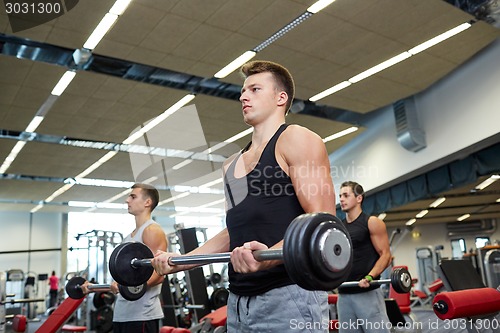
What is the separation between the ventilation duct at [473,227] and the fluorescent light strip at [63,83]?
38.9 feet

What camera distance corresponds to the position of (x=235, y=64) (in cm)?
521

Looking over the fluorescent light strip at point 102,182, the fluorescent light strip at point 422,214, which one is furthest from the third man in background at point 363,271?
the fluorescent light strip at point 422,214

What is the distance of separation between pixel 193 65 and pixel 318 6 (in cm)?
165

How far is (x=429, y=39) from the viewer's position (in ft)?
16.0

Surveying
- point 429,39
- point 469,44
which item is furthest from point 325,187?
point 469,44

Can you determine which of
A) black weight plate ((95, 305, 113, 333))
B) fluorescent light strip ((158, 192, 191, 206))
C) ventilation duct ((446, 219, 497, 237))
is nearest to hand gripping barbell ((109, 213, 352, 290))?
black weight plate ((95, 305, 113, 333))

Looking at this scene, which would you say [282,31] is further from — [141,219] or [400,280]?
[400,280]

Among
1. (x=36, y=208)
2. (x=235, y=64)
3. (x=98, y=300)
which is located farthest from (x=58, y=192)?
(x=235, y=64)

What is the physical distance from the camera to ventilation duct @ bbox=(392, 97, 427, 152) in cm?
631

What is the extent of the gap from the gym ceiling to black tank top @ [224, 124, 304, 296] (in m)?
3.20

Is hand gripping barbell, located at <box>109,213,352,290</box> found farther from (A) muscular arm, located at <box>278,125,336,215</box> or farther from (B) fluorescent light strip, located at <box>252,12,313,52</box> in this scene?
(B) fluorescent light strip, located at <box>252,12,313,52</box>

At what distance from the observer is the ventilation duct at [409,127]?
6.31m

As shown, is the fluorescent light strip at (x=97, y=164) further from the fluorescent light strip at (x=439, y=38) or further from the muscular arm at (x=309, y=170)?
the muscular arm at (x=309, y=170)

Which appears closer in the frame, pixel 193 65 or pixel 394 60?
pixel 193 65
